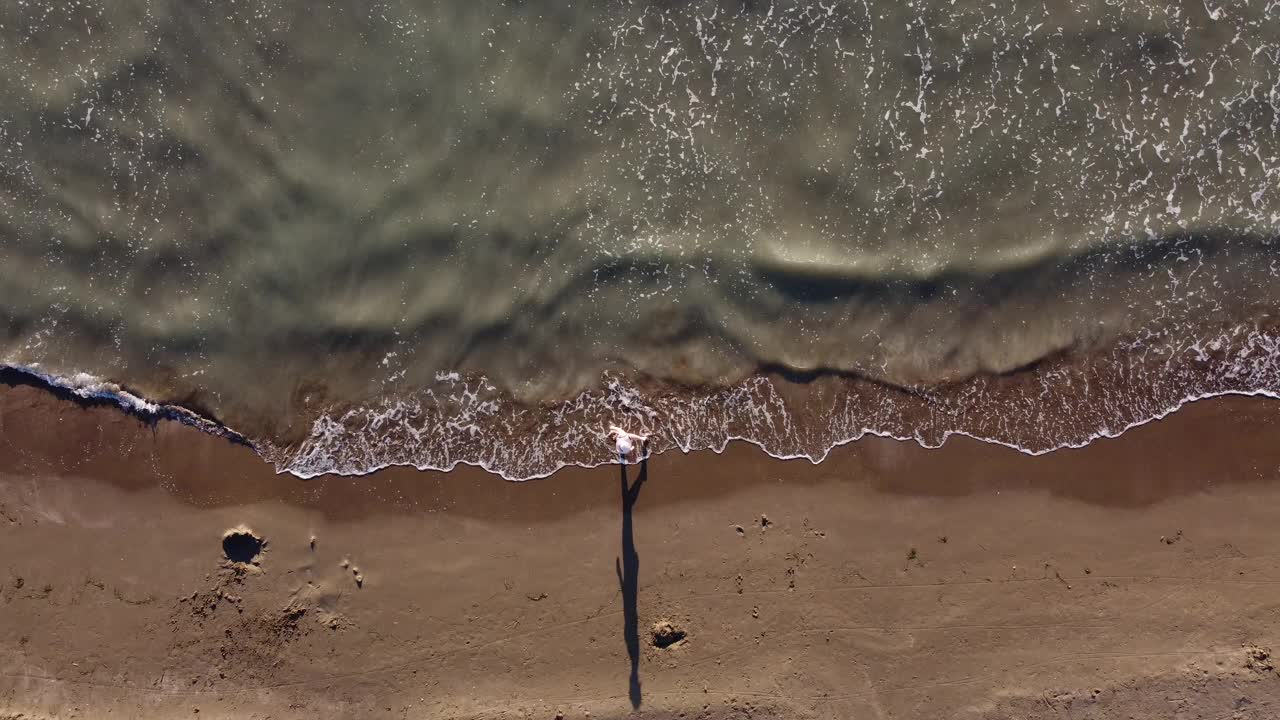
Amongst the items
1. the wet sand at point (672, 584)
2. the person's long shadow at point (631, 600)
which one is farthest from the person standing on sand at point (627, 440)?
the person's long shadow at point (631, 600)

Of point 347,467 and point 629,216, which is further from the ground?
point 629,216

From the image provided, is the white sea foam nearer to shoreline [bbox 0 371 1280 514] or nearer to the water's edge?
the water's edge

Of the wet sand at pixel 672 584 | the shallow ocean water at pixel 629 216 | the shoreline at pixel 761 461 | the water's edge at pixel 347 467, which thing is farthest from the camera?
the shallow ocean water at pixel 629 216

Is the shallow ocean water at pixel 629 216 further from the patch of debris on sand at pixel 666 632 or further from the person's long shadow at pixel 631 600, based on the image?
the patch of debris on sand at pixel 666 632

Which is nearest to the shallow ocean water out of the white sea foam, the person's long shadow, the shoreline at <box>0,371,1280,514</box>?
the white sea foam

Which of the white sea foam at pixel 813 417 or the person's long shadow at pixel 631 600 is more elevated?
the white sea foam at pixel 813 417

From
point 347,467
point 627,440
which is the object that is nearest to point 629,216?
point 627,440

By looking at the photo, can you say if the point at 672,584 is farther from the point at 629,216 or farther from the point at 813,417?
the point at 629,216

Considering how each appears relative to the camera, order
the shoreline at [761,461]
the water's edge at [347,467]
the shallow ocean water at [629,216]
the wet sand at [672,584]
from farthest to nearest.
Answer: the shallow ocean water at [629,216], the water's edge at [347,467], the shoreline at [761,461], the wet sand at [672,584]
